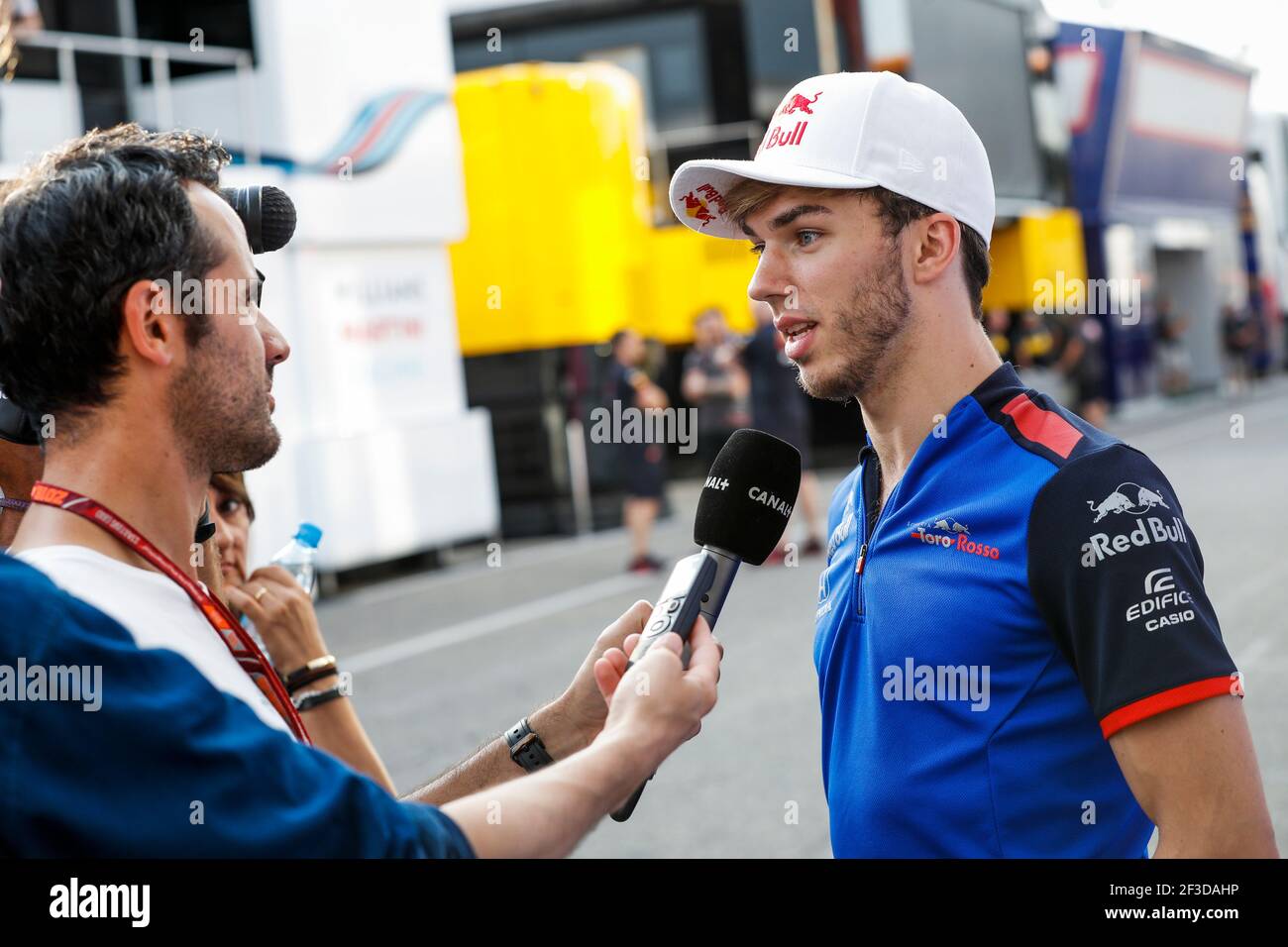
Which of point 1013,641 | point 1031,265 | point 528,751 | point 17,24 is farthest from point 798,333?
point 1031,265

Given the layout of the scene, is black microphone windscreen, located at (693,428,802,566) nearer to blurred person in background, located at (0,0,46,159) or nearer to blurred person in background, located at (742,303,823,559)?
blurred person in background, located at (0,0,46,159)

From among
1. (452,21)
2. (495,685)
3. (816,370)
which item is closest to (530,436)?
(495,685)

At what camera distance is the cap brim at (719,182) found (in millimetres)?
2096

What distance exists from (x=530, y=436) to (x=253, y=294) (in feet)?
44.3

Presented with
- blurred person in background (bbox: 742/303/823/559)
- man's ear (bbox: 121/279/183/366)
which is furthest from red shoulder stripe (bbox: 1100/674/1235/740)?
blurred person in background (bbox: 742/303/823/559)

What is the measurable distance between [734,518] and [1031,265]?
22.6 metres

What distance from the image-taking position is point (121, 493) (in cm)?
156

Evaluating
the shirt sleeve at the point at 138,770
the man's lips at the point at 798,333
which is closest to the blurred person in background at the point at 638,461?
the man's lips at the point at 798,333

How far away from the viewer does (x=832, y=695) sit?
219 centimetres

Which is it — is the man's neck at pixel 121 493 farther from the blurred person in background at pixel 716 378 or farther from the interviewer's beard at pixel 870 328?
the blurred person in background at pixel 716 378

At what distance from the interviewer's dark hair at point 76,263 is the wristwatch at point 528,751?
0.79 meters

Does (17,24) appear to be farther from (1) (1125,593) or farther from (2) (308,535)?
(1) (1125,593)

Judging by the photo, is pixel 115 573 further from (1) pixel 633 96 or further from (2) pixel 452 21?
(2) pixel 452 21

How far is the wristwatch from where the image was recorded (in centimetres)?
208
